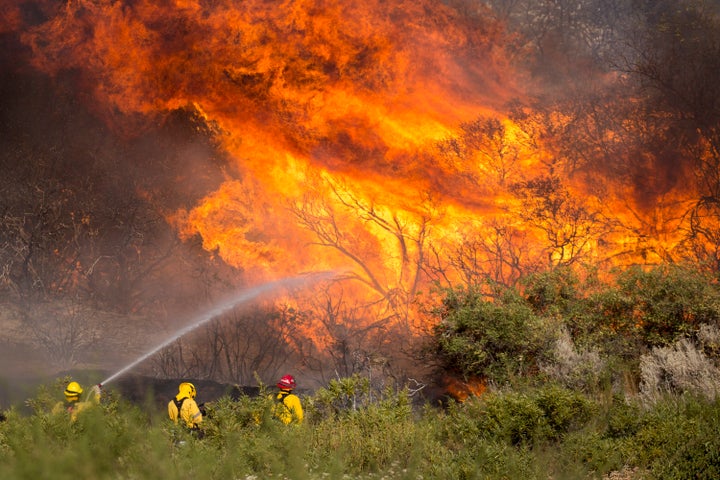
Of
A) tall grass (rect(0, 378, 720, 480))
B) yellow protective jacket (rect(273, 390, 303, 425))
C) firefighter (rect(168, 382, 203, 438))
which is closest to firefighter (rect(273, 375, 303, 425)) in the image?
yellow protective jacket (rect(273, 390, 303, 425))

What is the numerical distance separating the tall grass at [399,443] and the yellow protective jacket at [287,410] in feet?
0.55

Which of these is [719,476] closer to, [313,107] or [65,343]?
[313,107]

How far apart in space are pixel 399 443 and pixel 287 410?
1.87 m

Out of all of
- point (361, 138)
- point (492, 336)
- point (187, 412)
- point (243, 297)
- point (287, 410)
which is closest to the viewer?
point (287, 410)

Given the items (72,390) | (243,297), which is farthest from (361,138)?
(72,390)

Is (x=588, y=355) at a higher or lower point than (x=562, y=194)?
lower

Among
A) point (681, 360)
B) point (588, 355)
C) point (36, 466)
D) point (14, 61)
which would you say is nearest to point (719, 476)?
point (681, 360)

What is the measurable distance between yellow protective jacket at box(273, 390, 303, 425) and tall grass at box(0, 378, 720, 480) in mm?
168

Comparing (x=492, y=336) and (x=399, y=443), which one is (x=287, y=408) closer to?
(x=399, y=443)

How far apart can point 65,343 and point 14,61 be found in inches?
282

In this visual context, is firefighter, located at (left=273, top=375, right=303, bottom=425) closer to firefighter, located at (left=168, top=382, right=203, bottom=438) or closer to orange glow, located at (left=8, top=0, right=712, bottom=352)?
firefighter, located at (left=168, top=382, right=203, bottom=438)

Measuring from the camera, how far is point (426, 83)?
59.2 feet

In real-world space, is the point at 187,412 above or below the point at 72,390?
below

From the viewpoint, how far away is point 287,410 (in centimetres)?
1020
